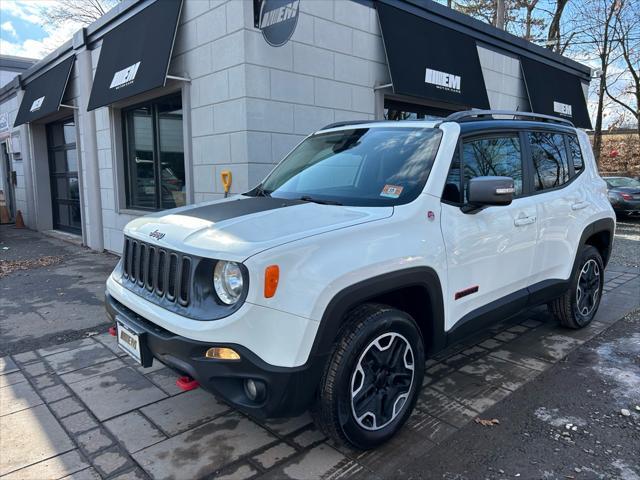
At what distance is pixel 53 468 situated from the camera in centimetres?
269

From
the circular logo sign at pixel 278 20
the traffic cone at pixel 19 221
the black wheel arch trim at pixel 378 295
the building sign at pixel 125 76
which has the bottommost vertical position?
the traffic cone at pixel 19 221

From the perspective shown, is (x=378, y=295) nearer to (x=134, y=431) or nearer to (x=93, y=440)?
(x=134, y=431)

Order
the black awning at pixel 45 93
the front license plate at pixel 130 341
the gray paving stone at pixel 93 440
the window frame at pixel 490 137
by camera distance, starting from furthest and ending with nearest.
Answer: the black awning at pixel 45 93 → the window frame at pixel 490 137 → the gray paving stone at pixel 93 440 → the front license plate at pixel 130 341

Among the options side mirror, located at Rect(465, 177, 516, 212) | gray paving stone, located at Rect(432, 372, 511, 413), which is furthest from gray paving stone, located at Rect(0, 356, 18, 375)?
side mirror, located at Rect(465, 177, 516, 212)

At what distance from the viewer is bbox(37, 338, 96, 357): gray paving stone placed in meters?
4.39

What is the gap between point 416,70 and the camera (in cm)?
801

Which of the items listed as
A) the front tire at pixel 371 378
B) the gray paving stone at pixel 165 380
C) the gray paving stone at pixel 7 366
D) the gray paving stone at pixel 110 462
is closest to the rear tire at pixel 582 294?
the front tire at pixel 371 378

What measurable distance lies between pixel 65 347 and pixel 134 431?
74.6 inches

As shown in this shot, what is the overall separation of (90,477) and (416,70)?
7.31 m

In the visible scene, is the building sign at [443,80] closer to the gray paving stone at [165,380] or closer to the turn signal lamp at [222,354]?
the gray paving stone at [165,380]

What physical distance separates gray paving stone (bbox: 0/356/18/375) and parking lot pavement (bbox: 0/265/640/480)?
0.06 feet

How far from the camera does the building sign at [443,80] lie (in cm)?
820

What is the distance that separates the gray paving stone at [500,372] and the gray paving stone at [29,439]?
290cm

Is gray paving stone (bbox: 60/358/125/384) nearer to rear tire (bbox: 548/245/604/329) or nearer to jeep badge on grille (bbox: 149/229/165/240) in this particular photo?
jeep badge on grille (bbox: 149/229/165/240)
